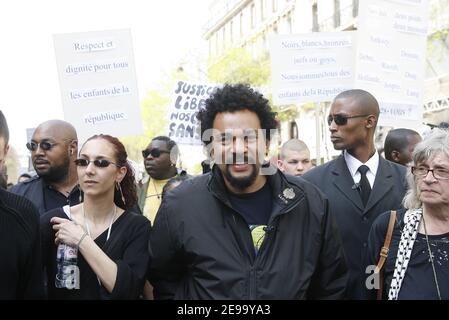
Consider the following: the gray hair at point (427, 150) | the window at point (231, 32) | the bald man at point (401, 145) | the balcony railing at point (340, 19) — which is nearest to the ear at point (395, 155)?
the bald man at point (401, 145)

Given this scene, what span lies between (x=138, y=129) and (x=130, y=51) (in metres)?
0.82

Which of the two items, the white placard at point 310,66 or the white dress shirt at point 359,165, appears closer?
the white dress shirt at point 359,165

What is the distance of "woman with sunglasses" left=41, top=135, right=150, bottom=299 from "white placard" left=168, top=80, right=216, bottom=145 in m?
4.48

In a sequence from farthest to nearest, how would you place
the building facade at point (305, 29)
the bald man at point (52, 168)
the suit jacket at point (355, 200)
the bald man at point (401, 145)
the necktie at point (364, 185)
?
the building facade at point (305, 29), the bald man at point (401, 145), the bald man at point (52, 168), the necktie at point (364, 185), the suit jacket at point (355, 200)

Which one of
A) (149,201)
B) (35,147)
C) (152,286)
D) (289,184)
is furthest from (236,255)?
(149,201)

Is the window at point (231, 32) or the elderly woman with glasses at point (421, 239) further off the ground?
the window at point (231, 32)

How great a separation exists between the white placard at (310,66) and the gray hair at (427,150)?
3.39m

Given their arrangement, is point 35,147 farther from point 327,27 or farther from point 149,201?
point 327,27

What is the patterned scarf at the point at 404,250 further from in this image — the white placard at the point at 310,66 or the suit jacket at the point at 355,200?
the white placard at the point at 310,66

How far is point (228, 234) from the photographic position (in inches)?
117

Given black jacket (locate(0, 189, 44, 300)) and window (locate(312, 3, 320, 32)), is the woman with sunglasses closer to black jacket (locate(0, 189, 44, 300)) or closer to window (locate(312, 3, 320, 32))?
black jacket (locate(0, 189, 44, 300))

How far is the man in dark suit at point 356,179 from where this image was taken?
4.01m

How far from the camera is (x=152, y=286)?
3451 millimetres

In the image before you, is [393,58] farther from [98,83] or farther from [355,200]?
[98,83]
